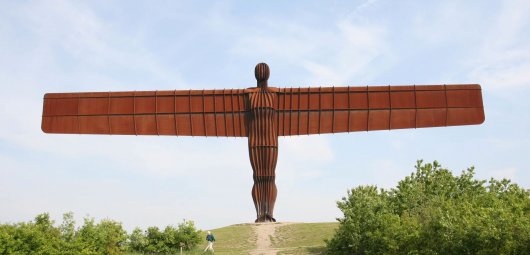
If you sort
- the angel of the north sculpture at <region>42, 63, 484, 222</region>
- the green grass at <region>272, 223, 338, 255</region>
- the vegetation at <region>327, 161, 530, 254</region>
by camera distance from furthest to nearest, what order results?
the angel of the north sculpture at <region>42, 63, 484, 222</region>, the green grass at <region>272, 223, 338, 255</region>, the vegetation at <region>327, 161, 530, 254</region>

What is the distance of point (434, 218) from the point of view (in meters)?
21.8

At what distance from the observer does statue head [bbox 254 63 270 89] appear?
127ft

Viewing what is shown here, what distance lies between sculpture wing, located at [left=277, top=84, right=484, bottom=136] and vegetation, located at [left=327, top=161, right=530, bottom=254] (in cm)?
804

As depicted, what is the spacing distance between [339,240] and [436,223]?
17.1 ft

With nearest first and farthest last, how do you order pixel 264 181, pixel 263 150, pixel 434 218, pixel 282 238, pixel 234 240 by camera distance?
pixel 434 218
pixel 282 238
pixel 234 240
pixel 264 181
pixel 263 150

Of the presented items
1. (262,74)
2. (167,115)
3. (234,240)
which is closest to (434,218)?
(234,240)

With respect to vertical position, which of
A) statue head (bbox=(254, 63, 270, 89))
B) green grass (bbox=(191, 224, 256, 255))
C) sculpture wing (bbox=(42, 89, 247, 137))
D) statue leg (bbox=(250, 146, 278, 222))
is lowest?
green grass (bbox=(191, 224, 256, 255))

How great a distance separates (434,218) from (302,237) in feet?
46.5

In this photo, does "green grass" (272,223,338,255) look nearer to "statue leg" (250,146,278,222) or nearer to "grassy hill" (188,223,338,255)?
"grassy hill" (188,223,338,255)

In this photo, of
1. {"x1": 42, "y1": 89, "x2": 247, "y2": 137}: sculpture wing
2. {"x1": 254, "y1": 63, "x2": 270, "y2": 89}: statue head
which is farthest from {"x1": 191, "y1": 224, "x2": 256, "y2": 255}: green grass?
{"x1": 254, "y1": 63, "x2": 270, "y2": 89}: statue head

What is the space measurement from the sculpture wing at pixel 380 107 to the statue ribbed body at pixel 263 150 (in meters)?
1.02

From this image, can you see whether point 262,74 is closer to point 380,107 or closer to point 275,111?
point 275,111

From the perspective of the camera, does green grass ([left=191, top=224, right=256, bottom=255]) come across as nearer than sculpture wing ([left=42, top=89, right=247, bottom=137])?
Yes

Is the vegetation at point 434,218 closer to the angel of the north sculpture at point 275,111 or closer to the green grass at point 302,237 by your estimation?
the green grass at point 302,237
